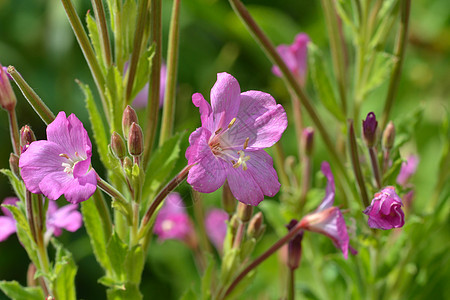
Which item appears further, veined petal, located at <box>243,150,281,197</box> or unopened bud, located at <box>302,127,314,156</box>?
unopened bud, located at <box>302,127,314,156</box>

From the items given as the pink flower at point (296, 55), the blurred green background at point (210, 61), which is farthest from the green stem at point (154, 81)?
the blurred green background at point (210, 61)

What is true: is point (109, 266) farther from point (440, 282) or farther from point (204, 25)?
point (204, 25)

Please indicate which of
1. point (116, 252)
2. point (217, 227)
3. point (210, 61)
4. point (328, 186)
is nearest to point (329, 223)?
point (328, 186)

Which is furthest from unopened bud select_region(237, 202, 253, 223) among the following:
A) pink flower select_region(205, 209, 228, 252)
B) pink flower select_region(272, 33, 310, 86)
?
pink flower select_region(205, 209, 228, 252)

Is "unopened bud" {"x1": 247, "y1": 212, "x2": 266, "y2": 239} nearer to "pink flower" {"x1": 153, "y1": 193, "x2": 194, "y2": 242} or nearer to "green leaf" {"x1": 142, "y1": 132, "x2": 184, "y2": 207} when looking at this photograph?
"green leaf" {"x1": 142, "y1": 132, "x2": 184, "y2": 207}

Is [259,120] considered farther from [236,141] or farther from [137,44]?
[137,44]

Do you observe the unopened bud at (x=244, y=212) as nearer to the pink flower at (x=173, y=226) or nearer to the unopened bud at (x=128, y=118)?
the unopened bud at (x=128, y=118)
